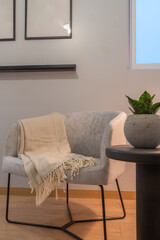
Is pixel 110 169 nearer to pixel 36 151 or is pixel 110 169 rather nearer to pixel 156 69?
pixel 36 151

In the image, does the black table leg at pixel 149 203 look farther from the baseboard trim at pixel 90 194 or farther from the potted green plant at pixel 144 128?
the baseboard trim at pixel 90 194

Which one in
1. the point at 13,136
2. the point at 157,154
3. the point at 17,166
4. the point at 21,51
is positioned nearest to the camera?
the point at 157,154

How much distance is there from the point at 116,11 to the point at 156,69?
62 centimetres

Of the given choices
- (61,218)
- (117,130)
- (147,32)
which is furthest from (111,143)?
(147,32)

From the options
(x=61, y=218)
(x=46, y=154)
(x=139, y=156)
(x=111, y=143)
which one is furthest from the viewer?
(x=61, y=218)

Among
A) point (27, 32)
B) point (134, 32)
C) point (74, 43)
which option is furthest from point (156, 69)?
point (27, 32)

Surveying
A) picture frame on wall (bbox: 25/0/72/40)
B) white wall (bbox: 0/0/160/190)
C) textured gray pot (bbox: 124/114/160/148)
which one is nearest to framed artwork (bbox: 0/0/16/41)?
picture frame on wall (bbox: 25/0/72/40)

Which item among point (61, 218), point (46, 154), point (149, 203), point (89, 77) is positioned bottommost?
point (61, 218)

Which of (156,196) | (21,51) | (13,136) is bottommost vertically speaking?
(156,196)

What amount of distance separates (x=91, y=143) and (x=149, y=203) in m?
0.78

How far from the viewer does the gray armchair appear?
1.33 m

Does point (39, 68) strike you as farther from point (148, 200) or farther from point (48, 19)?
point (148, 200)

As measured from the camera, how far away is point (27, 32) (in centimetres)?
220

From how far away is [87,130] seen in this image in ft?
6.04
